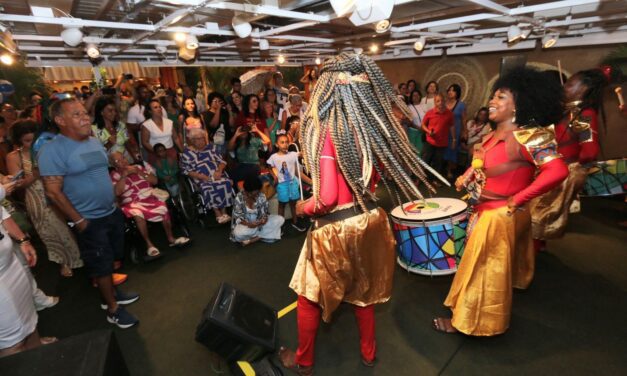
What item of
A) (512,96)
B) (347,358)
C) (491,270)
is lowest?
(347,358)

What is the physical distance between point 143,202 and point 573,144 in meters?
4.52

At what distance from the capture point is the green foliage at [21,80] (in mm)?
6480

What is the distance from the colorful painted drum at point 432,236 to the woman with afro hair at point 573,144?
0.93 metres

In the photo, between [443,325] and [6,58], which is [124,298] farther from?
[443,325]

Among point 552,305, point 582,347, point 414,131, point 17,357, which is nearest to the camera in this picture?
point 17,357

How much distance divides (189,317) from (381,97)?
238cm

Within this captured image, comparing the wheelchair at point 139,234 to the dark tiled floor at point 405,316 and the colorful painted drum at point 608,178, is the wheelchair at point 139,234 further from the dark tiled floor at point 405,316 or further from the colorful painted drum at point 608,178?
the colorful painted drum at point 608,178

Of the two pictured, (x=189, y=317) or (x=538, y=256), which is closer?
(x=189, y=317)

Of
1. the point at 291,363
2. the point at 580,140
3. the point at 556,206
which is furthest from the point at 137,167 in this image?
the point at 580,140

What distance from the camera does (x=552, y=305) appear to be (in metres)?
2.59

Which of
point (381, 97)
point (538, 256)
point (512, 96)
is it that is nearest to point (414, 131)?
point (538, 256)

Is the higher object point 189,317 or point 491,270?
point 491,270

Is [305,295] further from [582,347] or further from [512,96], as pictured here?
[582,347]

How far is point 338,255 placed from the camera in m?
1.73
